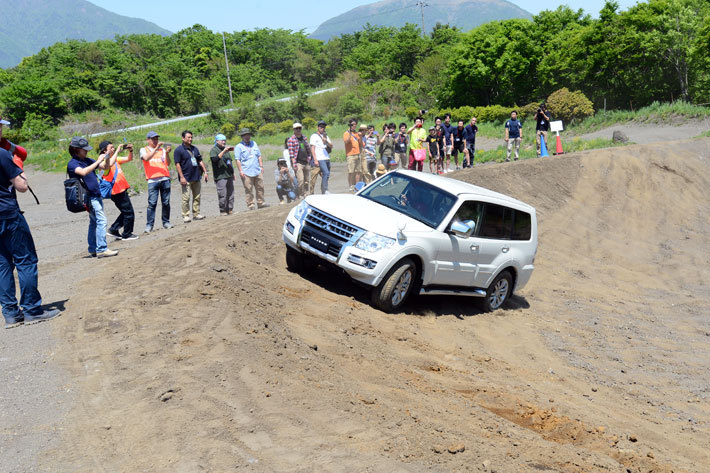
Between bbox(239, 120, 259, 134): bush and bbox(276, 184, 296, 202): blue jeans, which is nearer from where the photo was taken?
bbox(276, 184, 296, 202): blue jeans

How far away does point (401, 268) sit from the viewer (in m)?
8.97

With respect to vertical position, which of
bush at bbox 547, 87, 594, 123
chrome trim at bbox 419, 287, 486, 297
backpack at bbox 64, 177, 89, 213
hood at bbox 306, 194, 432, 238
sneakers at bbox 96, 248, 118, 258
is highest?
bush at bbox 547, 87, 594, 123

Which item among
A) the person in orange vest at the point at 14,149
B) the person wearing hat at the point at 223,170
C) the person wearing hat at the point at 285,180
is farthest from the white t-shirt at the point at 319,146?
the person in orange vest at the point at 14,149

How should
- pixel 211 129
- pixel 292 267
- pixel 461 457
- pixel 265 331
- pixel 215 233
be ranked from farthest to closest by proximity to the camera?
pixel 211 129 → pixel 215 233 → pixel 292 267 → pixel 265 331 → pixel 461 457

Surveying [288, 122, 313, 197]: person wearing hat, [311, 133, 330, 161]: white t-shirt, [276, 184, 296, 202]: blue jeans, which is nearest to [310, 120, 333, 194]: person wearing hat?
[311, 133, 330, 161]: white t-shirt

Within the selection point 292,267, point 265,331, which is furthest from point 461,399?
point 292,267

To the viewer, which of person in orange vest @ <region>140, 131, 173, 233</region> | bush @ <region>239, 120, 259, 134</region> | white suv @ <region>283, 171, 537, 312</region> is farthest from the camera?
bush @ <region>239, 120, 259, 134</region>

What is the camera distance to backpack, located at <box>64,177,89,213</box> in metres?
10.1

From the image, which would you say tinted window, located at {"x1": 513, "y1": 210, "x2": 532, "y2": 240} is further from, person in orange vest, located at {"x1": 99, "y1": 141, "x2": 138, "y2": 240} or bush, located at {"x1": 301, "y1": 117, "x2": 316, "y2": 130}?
bush, located at {"x1": 301, "y1": 117, "x2": 316, "y2": 130}

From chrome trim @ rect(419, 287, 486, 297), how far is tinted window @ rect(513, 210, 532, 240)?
1.24 meters

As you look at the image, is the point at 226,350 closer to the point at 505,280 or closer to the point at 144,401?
the point at 144,401

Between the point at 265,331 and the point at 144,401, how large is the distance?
1.91 metres

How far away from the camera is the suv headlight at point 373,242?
874 cm

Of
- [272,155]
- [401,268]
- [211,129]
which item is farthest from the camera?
[211,129]
